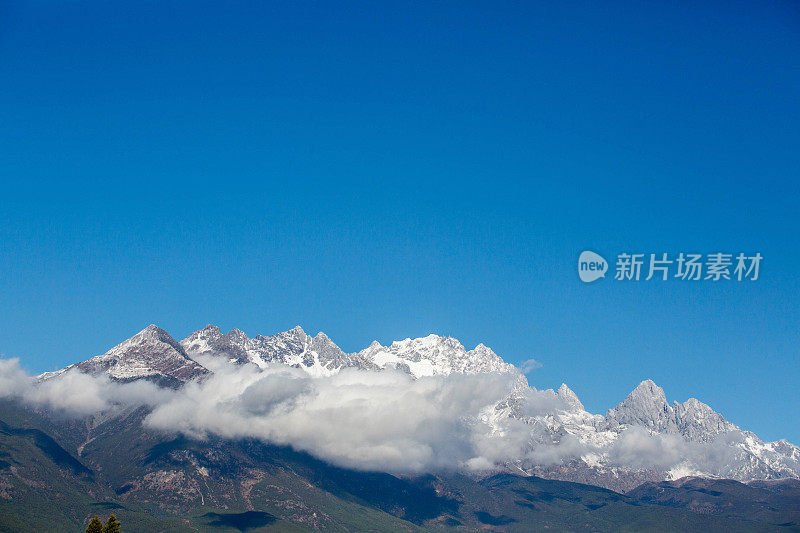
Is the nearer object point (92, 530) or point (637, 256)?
point (637, 256)

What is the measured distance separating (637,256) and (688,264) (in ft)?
30.0

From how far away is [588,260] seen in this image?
121812mm

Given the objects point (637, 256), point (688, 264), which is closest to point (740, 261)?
point (688, 264)

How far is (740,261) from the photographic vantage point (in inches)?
4535

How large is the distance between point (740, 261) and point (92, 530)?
17873 centimetres

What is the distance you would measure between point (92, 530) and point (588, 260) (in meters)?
155

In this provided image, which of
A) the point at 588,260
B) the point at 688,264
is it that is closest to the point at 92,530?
the point at 588,260

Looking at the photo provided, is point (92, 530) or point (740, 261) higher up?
point (740, 261)

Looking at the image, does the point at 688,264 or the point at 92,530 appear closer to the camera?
the point at 688,264

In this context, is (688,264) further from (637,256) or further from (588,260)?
(588,260)

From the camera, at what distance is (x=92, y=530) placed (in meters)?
177

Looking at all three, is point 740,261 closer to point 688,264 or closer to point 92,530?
point 688,264

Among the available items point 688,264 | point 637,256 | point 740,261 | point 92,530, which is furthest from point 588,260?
point 92,530

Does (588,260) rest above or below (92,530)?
above
